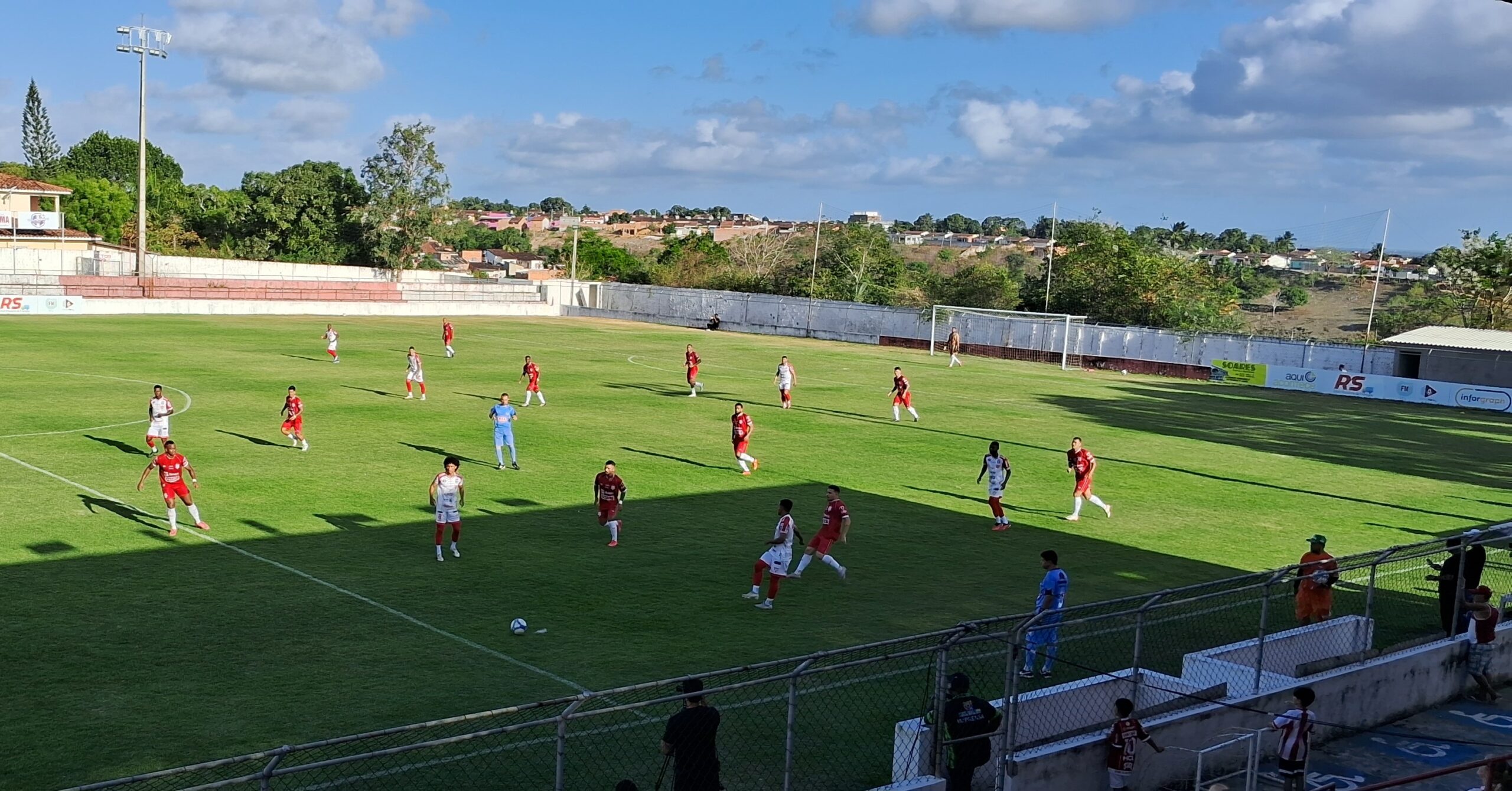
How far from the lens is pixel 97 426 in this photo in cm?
2981

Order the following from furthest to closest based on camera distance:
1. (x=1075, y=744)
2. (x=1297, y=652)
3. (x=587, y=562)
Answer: (x=587, y=562), (x=1297, y=652), (x=1075, y=744)

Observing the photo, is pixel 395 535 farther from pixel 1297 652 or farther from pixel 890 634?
pixel 1297 652

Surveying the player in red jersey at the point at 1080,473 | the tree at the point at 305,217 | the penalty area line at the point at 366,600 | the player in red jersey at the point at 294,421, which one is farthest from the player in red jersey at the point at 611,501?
the tree at the point at 305,217

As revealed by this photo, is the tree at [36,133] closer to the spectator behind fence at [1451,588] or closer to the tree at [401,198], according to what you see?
the tree at [401,198]

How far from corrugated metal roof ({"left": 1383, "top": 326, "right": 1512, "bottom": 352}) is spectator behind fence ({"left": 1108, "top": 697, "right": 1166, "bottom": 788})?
5041cm

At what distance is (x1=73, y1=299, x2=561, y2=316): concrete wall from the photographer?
6831 cm

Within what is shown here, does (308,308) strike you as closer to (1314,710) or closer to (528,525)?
(528,525)

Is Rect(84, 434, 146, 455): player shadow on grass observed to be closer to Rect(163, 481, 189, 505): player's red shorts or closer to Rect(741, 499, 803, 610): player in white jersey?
Rect(163, 481, 189, 505): player's red shorts

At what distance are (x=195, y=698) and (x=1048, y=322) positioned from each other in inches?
2318

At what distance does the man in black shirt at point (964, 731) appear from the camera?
442 inches

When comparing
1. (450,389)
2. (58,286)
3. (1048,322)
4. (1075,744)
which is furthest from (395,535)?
(58,286)

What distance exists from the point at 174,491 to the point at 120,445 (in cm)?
903

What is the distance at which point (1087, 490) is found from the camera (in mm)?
24422

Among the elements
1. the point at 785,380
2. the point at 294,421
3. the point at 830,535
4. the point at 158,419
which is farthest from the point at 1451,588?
the point at 158,419
